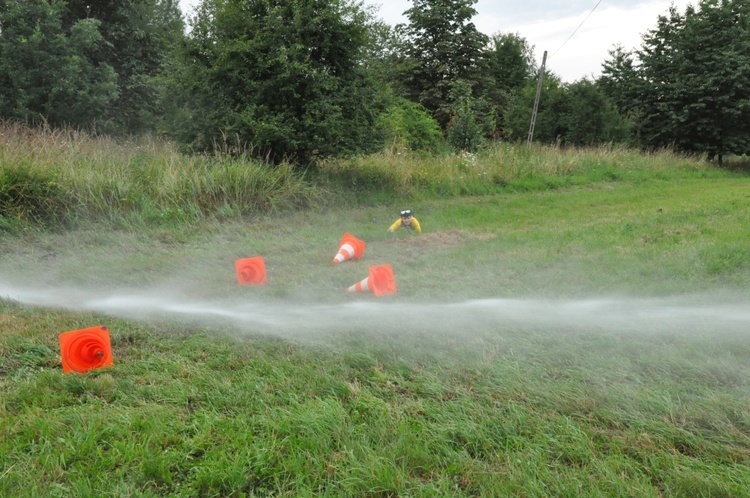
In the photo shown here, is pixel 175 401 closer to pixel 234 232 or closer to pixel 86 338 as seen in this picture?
pixel 86 338

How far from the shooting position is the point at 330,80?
838 cm

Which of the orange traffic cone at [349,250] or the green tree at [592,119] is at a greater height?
the green tree at [592,119]

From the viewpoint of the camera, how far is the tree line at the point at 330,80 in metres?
8.27

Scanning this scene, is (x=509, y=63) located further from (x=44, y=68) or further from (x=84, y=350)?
(x=84, y=350)

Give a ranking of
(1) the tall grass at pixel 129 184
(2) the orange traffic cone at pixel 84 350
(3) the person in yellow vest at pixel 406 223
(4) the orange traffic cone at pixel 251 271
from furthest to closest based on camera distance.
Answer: (3) the person in yellow vest at pixel 406 223 → (1) the tall grass at pixel 129 184 → (4) the orange traffic cone at pixel 251 271 → (2) the orange traffic cone at pixel 84 350

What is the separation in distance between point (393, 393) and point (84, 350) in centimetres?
164

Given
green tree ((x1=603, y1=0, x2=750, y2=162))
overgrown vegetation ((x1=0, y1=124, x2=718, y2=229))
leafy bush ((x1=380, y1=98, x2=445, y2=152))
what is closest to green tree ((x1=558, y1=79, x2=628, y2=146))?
green tree ((x1=603, y1=0, x2=750, y2=162))

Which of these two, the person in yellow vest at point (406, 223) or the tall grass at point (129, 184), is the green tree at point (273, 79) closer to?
the tall grass at point (129, 184)

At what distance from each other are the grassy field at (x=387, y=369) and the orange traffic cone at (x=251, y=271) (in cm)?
13

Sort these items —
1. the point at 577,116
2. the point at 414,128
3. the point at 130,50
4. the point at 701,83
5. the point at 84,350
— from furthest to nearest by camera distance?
the point at 130,50 < the point at 577,116 < the point at 701,83 < the point at 414,128 < the point at 84,350

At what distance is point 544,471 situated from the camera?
1.89 meters

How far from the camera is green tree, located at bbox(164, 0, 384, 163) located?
812 centimetres

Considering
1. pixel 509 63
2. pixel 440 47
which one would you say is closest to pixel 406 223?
pixel 440 47

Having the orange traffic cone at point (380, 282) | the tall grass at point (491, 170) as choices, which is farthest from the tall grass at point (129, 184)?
the orange traffic cone at point (380, 282)
